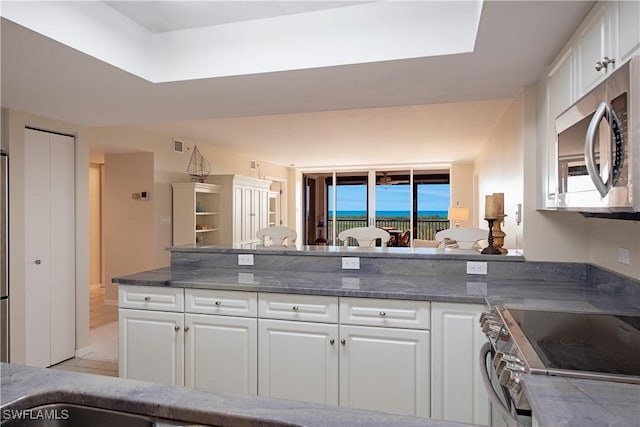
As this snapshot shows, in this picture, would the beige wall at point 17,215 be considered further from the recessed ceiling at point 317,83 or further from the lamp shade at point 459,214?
the lamp shade at point 459,214

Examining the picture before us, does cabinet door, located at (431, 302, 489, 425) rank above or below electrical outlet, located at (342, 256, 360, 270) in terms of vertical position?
below

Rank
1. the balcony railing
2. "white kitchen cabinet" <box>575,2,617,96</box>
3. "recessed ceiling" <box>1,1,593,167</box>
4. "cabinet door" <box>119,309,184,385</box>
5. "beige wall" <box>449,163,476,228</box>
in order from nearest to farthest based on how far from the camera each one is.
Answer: "white kitchen cabinet" <box>575,2,617,96</box>, "recessed ceiling" <box>1,1,593,167</box>, "cabinet door" <box>119,309,184,385</box>, "beige wall" <box>449,163,476,228</box>, the balcony railing

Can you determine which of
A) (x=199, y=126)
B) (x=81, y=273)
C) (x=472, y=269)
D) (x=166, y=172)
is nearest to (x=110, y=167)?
(x=166, y=172)

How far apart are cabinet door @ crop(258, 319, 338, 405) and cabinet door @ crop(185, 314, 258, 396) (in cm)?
6

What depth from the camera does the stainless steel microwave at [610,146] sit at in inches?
43.4

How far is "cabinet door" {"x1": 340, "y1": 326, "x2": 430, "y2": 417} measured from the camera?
216 centimetres

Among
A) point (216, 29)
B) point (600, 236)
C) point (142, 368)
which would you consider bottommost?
point (142, 368)

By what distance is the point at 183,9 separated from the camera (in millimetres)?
2207

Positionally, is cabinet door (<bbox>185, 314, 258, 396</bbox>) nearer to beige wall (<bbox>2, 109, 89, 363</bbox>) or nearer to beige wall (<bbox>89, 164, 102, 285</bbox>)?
beige wall (<bbox>2, 109, 89, 363</bbox>)

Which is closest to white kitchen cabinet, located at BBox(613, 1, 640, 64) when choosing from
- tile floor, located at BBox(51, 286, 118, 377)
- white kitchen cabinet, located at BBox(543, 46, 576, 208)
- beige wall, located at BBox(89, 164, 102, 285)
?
white kitchen cabinet, located at BBox(543, 46, 576, 208)

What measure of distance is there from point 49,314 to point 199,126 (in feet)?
8.70

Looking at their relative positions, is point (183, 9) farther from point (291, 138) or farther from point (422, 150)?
point (422, 150)

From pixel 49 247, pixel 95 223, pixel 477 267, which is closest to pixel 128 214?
pixel 49 247

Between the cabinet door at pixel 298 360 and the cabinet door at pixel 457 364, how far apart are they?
545 mm
